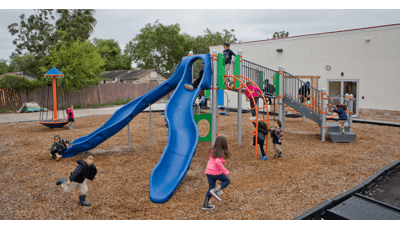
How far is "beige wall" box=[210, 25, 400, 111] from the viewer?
16.4 metres

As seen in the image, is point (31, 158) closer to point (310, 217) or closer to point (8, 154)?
point (8, 154)

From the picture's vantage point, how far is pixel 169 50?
193 feet

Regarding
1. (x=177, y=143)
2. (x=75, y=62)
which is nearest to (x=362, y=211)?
(x=177, y=143)

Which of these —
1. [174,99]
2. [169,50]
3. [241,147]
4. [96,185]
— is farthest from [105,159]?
[169,50]

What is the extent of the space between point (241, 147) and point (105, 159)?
198 inches

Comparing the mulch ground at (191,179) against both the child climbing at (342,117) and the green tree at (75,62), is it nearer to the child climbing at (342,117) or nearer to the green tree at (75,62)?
the child climbing at (342,117)

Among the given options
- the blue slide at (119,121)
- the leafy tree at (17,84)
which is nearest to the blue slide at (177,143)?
the blue slide at (119,121)

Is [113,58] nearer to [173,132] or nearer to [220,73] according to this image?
[220,73]

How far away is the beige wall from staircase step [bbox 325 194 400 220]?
46.5 feet

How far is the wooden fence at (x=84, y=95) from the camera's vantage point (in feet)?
78.2

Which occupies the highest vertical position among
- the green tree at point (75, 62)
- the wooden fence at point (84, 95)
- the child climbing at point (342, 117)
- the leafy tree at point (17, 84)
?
the green tree at point (75, 62)

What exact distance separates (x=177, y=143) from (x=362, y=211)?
4.43 m

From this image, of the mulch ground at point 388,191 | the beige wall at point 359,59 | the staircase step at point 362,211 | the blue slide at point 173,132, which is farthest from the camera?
the beige wall at point 359,59

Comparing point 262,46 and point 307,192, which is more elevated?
point 262,46
